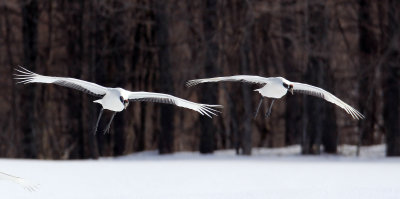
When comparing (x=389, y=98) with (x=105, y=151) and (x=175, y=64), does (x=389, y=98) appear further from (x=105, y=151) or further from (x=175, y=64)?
(x=105, y=151)

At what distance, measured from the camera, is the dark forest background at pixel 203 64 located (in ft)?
62.0

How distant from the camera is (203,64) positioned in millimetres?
19516

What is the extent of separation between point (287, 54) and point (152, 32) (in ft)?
13.0

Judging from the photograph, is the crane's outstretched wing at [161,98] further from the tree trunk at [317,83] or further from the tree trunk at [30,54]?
the tree trunk at [30,54]

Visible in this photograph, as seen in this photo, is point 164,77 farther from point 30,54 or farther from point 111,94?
point 111,94

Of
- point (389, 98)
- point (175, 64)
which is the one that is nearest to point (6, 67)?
point (175, 64)

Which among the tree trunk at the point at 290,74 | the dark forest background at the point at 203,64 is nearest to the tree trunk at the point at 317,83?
the dark forest background at the point at 203,64

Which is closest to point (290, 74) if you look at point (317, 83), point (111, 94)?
point (317, 83)

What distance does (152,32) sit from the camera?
72.0 feet

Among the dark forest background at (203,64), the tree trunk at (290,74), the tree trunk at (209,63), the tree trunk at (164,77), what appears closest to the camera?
the tree trunk at (209,63)
